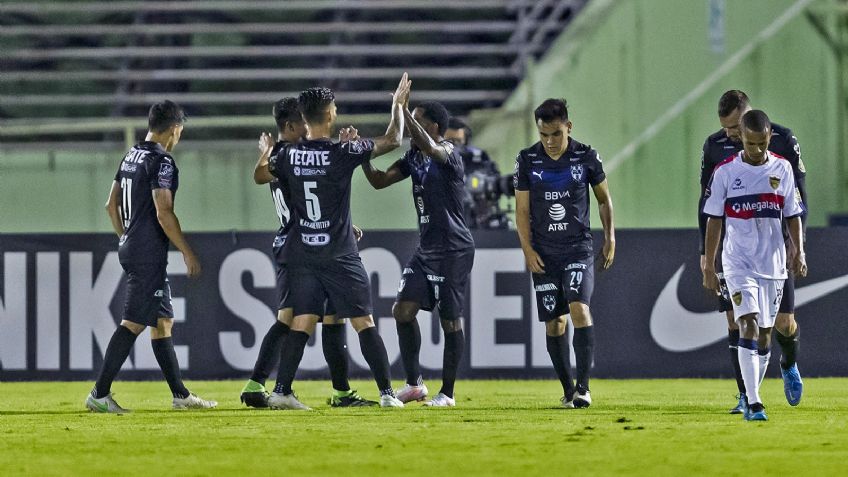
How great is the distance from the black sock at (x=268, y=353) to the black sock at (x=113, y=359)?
2.74 feet

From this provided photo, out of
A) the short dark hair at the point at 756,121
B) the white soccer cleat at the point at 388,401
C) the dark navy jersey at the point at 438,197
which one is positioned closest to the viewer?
the short dark hair at the point at 756,121

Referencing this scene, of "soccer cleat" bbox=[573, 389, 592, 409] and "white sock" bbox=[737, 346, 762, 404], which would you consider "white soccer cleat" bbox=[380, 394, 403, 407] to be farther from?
"white sock" bbox=[737, 346, 762, 404]

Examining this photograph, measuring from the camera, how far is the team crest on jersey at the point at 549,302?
981 cm

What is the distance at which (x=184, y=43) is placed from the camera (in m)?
20.0

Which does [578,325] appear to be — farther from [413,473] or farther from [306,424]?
[413,473]

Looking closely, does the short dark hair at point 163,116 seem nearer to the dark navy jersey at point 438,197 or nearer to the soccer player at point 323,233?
the soccer player at point 323,233

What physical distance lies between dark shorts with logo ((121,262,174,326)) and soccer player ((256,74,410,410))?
88 centimetres

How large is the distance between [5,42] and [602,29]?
799 centimetres

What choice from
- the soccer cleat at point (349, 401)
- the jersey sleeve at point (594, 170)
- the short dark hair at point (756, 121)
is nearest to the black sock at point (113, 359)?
the soccer cleat at point (349, 401)

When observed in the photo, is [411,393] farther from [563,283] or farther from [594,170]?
[594,170]

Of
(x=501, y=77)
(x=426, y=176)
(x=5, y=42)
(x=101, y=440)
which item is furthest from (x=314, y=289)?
(x=5, y=42)

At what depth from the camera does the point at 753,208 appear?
8586 mm

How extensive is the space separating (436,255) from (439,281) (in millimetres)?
180

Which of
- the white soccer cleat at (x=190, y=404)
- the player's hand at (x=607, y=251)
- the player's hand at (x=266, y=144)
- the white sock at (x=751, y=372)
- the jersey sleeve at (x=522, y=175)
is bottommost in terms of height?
the white soccer cleat at (x=190, y=404)
